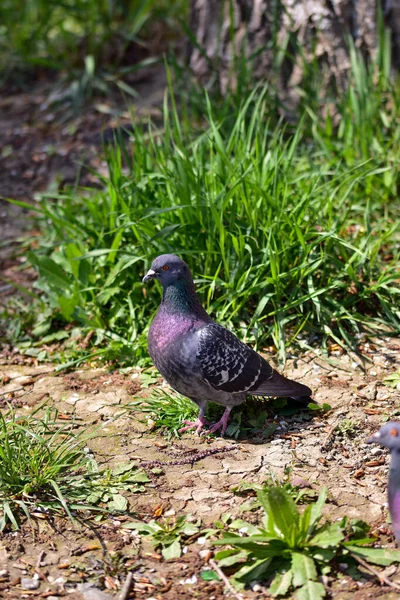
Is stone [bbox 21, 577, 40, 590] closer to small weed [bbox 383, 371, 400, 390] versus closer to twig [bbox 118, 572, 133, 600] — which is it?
twig [bbox 118, 572, 133, 600]

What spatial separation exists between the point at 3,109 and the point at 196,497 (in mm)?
5149

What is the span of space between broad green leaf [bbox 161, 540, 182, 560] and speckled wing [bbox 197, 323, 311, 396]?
2.71 ft

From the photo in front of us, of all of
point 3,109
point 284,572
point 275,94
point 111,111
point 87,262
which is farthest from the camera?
point 3,109

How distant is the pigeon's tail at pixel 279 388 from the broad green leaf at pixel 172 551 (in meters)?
0.92

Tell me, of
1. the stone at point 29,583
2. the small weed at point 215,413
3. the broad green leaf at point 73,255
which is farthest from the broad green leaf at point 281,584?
the broad green leaf at point 73,255

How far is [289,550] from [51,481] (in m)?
1.00

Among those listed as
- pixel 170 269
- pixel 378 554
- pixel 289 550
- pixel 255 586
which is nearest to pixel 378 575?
pixel 378 554

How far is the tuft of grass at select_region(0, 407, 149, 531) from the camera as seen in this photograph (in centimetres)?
326

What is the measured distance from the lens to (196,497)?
3.41 m

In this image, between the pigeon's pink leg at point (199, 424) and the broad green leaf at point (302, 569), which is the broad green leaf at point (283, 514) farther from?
the pigeon's pink leg at point (199, 424)

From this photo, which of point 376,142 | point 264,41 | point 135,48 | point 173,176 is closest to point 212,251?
point 173,176

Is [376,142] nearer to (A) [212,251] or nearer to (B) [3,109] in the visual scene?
(A) [212,251]

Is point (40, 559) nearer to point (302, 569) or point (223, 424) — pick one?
point (302, 569)

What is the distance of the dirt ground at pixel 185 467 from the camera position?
2977 mm
